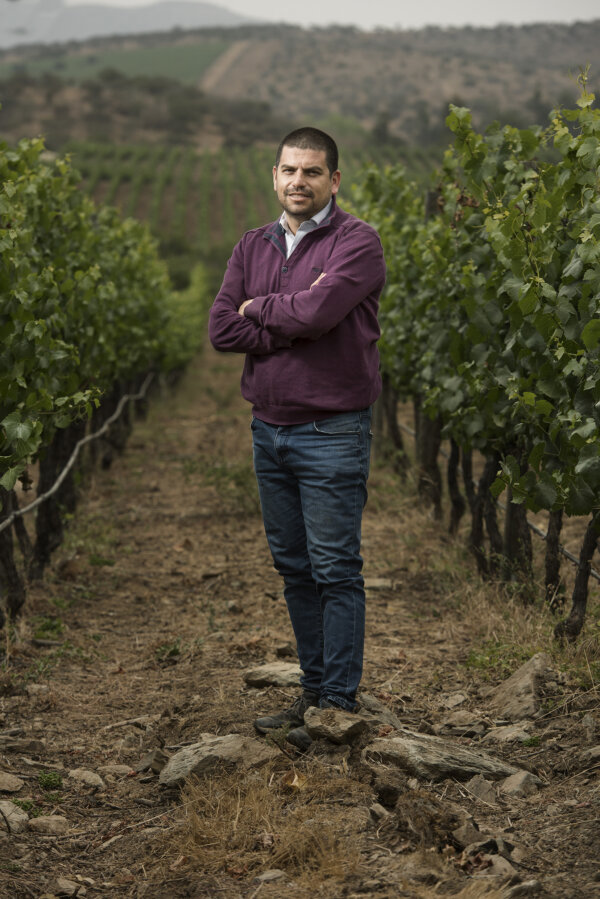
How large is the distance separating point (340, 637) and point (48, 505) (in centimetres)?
385

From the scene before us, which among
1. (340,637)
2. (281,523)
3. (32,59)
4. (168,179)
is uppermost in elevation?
(32,59)

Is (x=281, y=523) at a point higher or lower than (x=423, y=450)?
higher

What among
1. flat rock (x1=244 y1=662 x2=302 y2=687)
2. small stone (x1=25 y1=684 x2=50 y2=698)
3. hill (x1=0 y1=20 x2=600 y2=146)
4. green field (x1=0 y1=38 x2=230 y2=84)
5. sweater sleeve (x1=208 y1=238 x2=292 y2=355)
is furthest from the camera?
green field (x1=0 y1=38 x2=230 y2=84)

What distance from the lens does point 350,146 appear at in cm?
8375

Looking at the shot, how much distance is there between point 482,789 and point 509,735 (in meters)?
0.66

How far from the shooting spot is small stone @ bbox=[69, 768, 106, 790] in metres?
3.85

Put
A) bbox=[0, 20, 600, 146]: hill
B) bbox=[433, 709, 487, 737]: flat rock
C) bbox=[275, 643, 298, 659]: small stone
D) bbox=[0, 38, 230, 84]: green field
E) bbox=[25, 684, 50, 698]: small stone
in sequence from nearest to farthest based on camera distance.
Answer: bbox=[433, 709, 487, 737]: flat rock
bbox=[25, 684, 50, 698]: small stone
bbox=[275, 643, 298, 659]: small stone
bbox=[0, 20, 600, 146]: hill
bbox=[0, 38, 230, 84]: green field

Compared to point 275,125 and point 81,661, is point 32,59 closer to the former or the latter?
point 275,125

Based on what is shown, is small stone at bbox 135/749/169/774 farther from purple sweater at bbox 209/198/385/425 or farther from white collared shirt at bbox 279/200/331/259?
white collared shirt at bbox 279/200/331/259

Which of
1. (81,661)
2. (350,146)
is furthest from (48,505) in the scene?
(350,146)

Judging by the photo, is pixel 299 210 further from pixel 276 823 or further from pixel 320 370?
pixel 276 823

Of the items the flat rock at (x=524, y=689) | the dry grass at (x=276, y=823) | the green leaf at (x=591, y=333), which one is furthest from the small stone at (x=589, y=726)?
the green leaf at (x=591, y=333)

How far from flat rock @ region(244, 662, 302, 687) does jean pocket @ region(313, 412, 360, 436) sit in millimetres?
1473

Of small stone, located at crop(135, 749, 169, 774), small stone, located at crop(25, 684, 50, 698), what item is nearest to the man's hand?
small stone, located at crop(135, 749, 169, 774)
